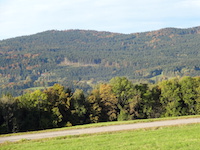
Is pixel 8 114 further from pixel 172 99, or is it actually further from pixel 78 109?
pixel 172 99

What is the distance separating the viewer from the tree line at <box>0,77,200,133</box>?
53938 millimetres

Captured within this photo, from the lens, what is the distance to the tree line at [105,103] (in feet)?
177

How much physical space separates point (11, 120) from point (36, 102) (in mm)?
5606

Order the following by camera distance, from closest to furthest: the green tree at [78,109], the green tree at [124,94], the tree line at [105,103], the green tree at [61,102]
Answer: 1. the tree line at [105,103]
2. the green tree at [61,102]
3. the green tree at [78,109]
4. the green tree at [124,94]

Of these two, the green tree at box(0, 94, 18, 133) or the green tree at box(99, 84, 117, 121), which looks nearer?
the green tree at box(0, 94, 18, 133)

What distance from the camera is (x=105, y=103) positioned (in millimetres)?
64312

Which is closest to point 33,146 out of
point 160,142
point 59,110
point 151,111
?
point 160,142

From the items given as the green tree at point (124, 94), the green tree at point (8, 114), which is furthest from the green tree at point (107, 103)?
the green tree at point (8, 114)

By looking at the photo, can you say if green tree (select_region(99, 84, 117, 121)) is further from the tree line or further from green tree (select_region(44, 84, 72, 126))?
green tree (select_region(44, 84, 72, 126))

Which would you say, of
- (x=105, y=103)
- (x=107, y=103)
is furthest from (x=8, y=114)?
(x=107, y=103)

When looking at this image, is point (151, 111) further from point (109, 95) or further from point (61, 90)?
point (61, 90)

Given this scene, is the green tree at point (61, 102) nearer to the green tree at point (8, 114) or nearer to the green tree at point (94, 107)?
the green tree at point (94, 107)

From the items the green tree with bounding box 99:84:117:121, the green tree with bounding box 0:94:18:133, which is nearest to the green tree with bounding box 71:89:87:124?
the green tree with bounding box 99:84:117:121

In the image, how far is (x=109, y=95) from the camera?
64.6m
